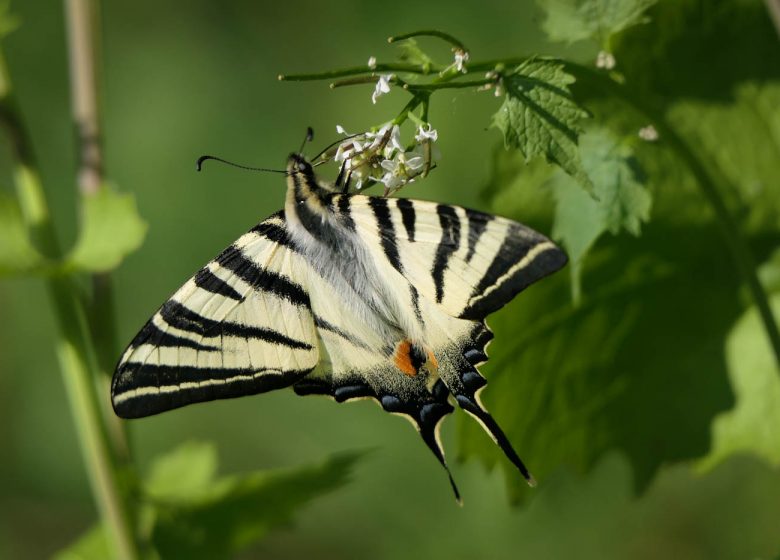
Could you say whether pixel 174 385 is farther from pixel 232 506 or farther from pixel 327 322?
pixel 232 506

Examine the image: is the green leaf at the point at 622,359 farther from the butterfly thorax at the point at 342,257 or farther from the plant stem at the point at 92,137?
the plant stem at the point at 92,137

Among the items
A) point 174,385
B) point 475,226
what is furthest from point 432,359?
point 174,385

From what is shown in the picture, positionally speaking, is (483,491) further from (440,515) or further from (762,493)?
(762,493)

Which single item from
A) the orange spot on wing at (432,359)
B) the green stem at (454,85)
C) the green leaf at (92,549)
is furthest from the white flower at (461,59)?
the green leaf at (92,549)

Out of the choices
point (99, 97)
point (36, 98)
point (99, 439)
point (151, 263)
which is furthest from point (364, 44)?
point (99, 439)

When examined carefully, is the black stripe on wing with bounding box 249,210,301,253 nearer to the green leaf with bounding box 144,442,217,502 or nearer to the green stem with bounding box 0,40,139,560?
the green stem with bounding box 0,40,139,560
